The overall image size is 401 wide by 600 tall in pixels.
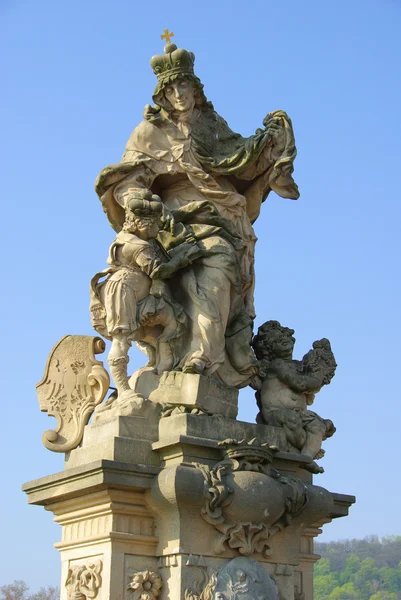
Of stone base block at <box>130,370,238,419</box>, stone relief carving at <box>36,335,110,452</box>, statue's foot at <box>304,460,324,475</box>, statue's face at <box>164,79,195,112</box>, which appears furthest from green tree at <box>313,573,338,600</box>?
statue's face at <box>164,79,195,112</box>

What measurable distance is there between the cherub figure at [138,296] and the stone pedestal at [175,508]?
602 millimetres

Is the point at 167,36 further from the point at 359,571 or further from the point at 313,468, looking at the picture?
the point at 359,571

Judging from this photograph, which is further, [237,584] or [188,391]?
[188,391]

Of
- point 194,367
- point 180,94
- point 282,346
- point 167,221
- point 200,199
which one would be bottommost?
point 194,367

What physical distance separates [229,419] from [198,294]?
1207 mm

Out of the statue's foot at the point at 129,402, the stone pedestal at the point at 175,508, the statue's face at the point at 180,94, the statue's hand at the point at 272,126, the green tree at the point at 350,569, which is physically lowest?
the stone pedestal at the point at 175,508

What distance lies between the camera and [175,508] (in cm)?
952

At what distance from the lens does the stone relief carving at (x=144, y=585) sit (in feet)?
31.2

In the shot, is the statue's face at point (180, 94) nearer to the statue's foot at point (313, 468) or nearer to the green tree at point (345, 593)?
the statue's foot at point (313, 468)

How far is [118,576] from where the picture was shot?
9555 mm

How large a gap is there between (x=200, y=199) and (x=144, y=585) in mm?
3754

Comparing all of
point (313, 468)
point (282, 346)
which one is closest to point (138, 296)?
point (282, 346)

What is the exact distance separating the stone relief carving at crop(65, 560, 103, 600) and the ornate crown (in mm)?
4689

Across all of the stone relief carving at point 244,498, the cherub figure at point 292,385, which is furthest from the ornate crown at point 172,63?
the stone relief carving at point 244,498
